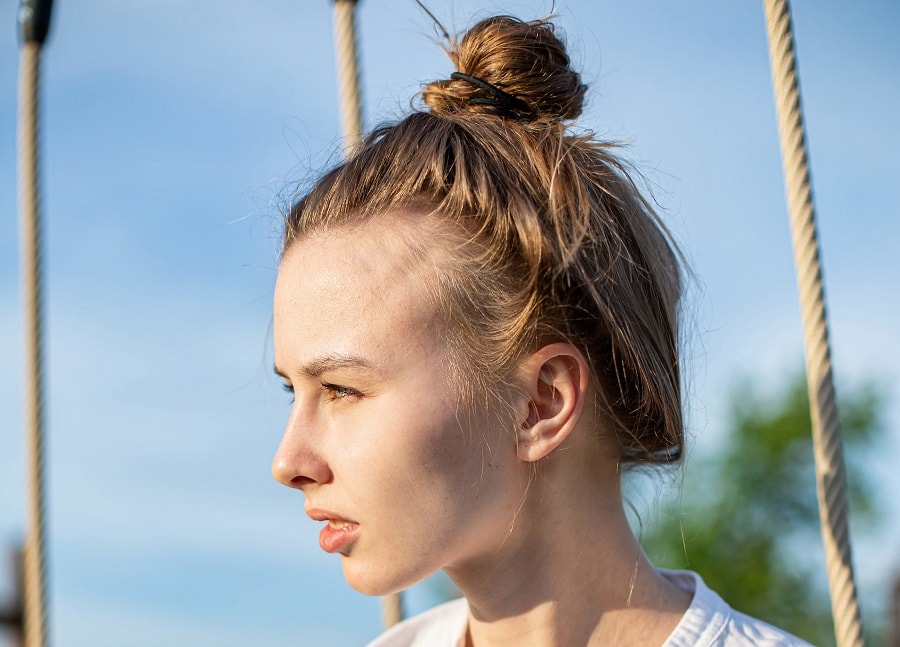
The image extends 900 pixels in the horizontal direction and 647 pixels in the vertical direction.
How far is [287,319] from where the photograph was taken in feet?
4.02

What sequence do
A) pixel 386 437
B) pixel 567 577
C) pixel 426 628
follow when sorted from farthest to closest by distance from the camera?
pixel 426 628 → pixel 567 577 → pixel 386 437

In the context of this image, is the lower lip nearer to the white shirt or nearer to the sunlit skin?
the sunlit skin

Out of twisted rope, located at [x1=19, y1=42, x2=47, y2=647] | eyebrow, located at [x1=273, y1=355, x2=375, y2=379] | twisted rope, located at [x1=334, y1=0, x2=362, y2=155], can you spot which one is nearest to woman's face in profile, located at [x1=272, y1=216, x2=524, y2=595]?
eyebrow, located at [x1=273, y1=355, x2=375, y2=379]

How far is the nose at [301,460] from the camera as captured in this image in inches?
45.7

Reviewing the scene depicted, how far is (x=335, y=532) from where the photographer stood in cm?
117

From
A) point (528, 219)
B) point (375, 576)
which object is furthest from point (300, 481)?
point (528, 219)

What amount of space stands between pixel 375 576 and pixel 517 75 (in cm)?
69

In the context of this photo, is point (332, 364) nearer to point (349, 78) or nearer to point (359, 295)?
point (359, 295)

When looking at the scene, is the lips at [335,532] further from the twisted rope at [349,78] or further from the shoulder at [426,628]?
the twisted rope at [349,78]

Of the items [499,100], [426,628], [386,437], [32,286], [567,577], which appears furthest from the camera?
[32,286]

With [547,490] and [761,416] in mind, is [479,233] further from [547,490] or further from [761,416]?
[761,416]

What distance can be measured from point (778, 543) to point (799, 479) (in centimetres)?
87

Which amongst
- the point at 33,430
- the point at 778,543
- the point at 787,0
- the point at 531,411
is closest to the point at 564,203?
the point at 531,411

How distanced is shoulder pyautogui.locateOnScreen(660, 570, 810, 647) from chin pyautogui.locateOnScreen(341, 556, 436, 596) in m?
0.35
